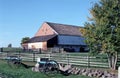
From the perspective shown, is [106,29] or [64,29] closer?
[106,29]

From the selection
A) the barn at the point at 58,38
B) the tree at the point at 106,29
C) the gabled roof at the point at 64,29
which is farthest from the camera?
the gabled roof at the point at 64,29

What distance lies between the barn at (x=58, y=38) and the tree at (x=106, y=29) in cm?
3817

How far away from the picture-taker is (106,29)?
48.0 ft

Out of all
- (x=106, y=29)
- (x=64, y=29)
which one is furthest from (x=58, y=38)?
(x=106, y=29)

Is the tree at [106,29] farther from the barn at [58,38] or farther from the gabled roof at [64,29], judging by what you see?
the gabled roof at [64,29]

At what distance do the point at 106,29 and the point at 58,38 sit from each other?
137 feet

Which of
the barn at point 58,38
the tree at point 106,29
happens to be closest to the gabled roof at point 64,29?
the barn at point 58,38

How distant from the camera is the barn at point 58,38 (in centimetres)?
5597

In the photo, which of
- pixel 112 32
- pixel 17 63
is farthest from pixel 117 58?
pixel 17 63

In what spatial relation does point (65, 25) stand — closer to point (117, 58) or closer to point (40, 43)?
point (40, 43)

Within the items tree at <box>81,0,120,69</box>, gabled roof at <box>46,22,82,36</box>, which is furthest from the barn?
tree at <box>81,0,120,69</box>

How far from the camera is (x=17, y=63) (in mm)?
17359

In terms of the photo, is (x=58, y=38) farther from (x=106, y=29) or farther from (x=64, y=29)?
(x=106, y=29)

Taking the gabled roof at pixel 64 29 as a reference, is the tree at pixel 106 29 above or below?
below
